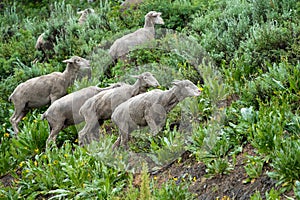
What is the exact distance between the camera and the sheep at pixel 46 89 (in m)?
11.0

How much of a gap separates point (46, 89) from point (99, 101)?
6.42 feet

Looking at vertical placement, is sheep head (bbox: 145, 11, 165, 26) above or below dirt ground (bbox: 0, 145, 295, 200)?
above

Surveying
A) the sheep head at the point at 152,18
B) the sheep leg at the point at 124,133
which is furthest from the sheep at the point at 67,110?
the sheep head at the point at 152,18

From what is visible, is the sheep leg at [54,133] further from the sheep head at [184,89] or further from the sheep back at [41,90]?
the sheep head at [184,89]

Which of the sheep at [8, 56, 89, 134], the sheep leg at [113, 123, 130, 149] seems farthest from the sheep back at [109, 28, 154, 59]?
the sheep leg at [113, 123, 130, 149]

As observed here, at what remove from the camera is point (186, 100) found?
30.8 feet

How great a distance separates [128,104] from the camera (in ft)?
29.0

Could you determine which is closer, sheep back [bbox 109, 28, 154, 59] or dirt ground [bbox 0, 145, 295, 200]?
dirt ground [bbox 0, 145, 295, 200]

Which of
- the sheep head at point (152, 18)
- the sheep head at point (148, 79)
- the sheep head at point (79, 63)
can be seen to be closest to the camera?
the sheep head at point (148, 79)

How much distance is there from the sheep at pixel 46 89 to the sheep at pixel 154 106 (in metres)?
2.32

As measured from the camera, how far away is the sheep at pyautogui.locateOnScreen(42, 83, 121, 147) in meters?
10.0

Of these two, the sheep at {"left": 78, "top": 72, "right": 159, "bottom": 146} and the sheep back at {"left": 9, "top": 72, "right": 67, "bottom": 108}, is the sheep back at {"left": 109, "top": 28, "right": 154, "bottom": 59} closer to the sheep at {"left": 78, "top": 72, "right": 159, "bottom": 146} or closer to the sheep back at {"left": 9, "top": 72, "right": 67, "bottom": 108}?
the sheep back at {"left": 9, "top": 72, "right": 67, "bottom": 108}

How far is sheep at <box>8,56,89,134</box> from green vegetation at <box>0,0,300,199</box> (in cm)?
30

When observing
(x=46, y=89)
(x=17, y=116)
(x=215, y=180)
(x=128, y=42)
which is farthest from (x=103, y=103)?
(x=128, y=42)
